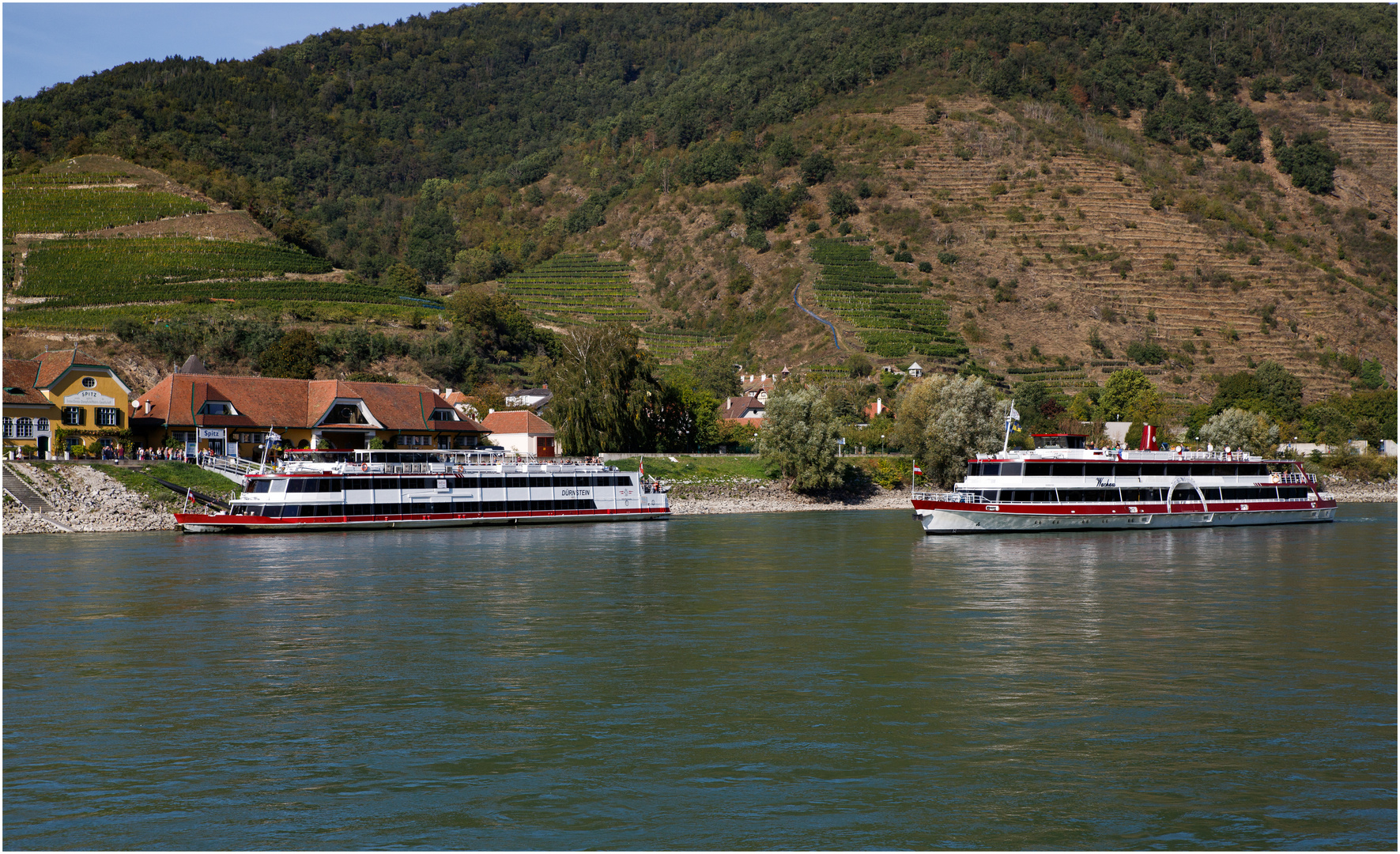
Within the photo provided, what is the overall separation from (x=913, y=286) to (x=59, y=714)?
12860 cm

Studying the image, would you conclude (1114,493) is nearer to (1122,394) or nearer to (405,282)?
(1122,394)

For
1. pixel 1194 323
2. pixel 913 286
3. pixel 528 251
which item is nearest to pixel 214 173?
pixel 528 251

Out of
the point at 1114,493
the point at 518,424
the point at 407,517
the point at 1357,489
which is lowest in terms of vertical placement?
the point at 407,517

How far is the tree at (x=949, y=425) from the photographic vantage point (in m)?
75.6

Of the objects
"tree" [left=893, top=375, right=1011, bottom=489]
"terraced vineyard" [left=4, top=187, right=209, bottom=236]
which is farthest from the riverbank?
"terraced vineyard" [left=4, top=187, right=209, bottom=236]

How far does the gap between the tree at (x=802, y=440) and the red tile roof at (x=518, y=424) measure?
15570 mm

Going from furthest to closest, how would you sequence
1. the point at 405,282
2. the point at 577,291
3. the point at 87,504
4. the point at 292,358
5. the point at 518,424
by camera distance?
the point at 577,291 → the point at 405,282 → the point at 292,358 → the point at 518,424 → the point at 87,504

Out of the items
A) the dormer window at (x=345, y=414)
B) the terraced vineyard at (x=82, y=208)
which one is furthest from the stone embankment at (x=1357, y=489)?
the terraced vineyard at (x=82, y=208)

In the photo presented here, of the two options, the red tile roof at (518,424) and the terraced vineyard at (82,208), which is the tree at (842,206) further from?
the red tile roof at (518,424)

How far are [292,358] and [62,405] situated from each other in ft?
81.7

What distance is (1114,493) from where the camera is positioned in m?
57.8

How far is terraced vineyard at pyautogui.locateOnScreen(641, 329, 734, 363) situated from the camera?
13550 cm

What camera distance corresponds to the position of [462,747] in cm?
1789

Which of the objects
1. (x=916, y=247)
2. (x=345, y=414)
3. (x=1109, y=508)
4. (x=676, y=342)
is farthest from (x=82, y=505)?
(x=916, y=247)
